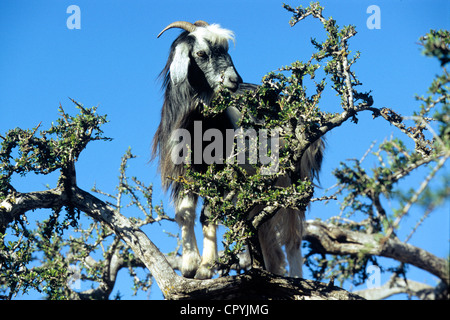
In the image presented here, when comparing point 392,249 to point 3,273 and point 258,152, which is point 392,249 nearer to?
point 258,152

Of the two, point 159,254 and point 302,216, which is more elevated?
point 302,216

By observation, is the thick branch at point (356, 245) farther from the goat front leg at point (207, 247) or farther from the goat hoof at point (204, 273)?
the goat hoof at point (204, 273)

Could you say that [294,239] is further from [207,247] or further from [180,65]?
[180,65]

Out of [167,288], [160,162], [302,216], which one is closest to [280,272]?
[302,216]

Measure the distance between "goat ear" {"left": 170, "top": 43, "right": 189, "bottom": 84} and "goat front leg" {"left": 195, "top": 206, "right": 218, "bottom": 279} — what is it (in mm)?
1516

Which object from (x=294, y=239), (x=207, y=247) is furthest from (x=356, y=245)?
(x=207, y=247)

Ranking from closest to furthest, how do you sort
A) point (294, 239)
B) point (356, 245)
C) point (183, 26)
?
point (356, 245) → point (183, 26) → point (294, 239)

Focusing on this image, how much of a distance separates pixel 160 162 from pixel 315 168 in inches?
79.9

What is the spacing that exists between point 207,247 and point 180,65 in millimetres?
2087

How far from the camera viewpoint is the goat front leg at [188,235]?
6.33 m

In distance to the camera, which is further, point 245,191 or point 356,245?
point 356,245

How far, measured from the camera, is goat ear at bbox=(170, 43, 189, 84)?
6.67 m

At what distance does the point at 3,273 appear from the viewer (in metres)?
5.66

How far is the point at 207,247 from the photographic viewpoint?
21.1 ft
